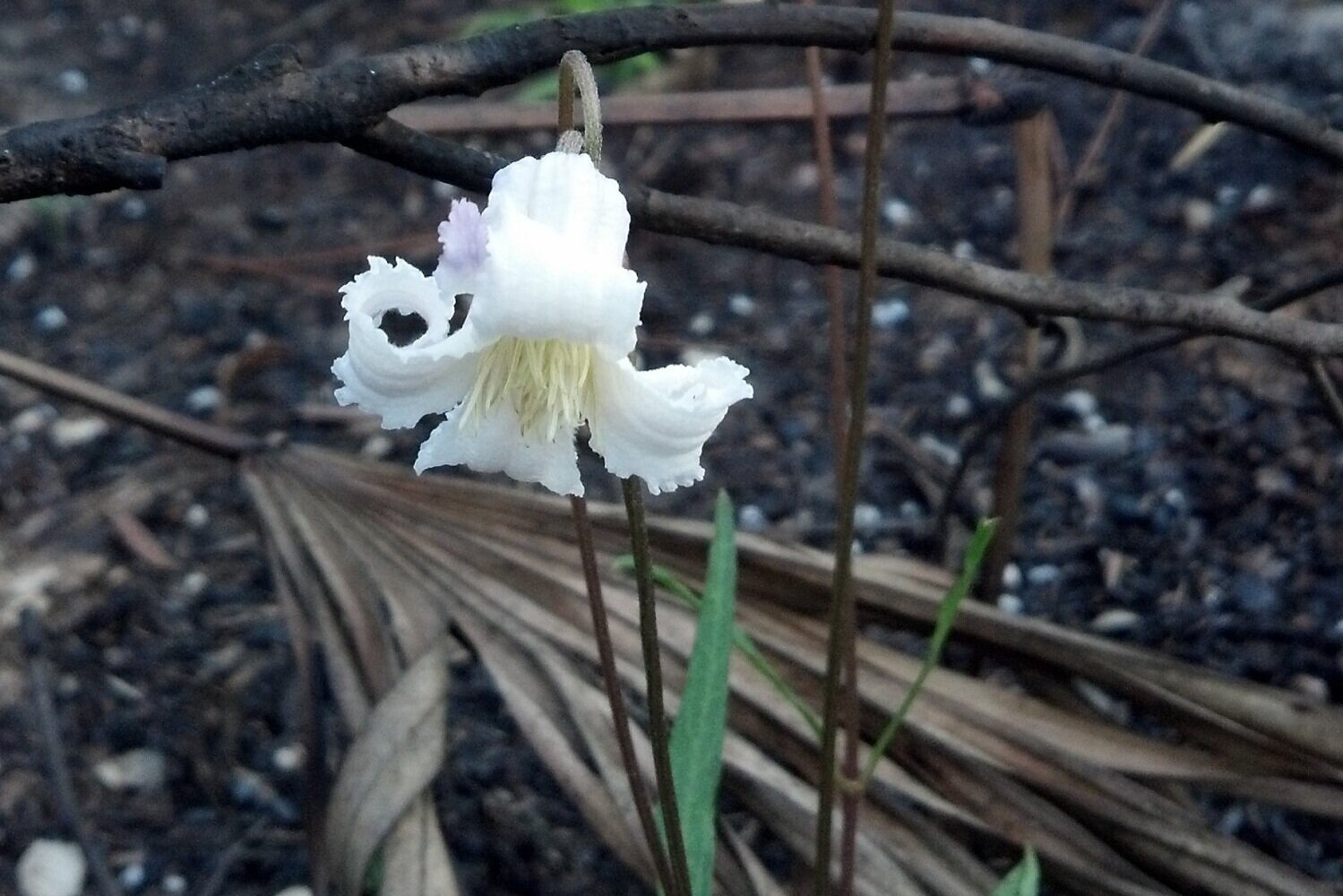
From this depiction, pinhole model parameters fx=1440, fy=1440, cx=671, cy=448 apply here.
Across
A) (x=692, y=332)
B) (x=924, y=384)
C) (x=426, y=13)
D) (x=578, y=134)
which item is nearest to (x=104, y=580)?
(x=692, y=332)

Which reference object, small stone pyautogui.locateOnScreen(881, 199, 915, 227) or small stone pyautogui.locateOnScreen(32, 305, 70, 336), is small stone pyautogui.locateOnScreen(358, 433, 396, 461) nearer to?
small stone pyautogui.locateOnScreen(32, 305, 70, 336)

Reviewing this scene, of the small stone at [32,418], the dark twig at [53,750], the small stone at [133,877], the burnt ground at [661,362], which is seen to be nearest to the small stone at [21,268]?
the burnt ground at [661,362]

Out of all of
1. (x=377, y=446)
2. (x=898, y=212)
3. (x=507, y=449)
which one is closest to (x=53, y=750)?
(x=377, y=446)

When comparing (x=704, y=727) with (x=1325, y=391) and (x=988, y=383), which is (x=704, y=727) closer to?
(x=1325, y=391)

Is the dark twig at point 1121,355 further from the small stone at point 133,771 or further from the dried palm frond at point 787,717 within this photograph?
the small stone at point 133,771

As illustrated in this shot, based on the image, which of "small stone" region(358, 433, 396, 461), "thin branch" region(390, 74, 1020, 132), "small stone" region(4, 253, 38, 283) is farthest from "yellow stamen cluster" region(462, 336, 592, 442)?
"small stone" region(4, 253, 38, 283)

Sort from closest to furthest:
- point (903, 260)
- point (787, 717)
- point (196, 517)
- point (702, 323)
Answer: point (903, 260), point (787, 717), point (196, 517), point (702, 323)

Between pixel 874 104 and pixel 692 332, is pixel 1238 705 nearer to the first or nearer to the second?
pixel 874 104
